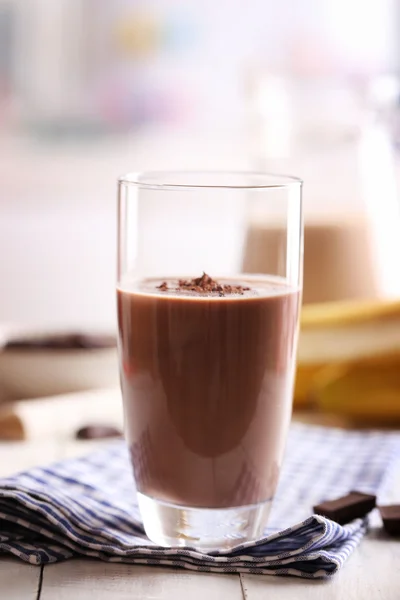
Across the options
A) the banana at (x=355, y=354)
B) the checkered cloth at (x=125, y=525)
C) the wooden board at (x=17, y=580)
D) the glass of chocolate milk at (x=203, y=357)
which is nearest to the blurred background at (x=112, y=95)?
the banana at (x=355, y=354)

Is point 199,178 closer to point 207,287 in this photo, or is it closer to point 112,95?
point 207,287

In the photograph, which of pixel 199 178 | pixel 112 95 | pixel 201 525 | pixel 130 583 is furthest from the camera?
pixel 112 95

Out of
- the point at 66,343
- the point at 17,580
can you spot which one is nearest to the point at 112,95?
the point at 66,343

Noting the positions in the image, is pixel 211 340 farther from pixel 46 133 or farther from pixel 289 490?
pixel 46 133

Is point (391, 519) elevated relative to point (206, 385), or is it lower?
lower

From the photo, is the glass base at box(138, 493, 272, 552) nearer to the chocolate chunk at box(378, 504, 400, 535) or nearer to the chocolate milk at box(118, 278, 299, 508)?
the chocolate milk at box(118, 278, 299, 508)

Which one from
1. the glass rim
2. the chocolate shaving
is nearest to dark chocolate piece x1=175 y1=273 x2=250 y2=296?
the chocolate shaving

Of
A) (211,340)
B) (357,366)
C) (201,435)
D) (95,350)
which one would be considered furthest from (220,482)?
(357,366)
